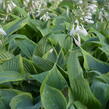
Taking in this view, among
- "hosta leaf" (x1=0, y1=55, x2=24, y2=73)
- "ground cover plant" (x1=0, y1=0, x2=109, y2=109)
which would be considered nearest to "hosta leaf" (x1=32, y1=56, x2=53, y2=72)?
"ground cover plant" (x1=0, y1=0, x2=109, y2=109)

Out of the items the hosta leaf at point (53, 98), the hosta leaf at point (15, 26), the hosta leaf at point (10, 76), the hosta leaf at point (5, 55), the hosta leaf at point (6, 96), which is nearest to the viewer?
the hosta leaf at point (53, 98)

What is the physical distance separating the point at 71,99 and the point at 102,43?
102 centimetres

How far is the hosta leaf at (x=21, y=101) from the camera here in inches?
76.8

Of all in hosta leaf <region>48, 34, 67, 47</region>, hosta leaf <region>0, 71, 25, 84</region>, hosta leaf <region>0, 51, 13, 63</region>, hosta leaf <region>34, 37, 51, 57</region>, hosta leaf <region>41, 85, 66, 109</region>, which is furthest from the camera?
hosta leaf <region>48, 34, 67, 47</region>

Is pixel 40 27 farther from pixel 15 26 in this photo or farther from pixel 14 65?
pixel 14 65

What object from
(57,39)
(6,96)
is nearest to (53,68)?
(6,96)

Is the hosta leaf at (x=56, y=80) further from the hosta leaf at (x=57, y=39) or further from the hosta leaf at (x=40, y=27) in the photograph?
the hosta leaf at (x=40, y=27)

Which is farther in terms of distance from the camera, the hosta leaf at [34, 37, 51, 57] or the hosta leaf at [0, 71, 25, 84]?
the hosta leaf at [34, 37, 51, 57]

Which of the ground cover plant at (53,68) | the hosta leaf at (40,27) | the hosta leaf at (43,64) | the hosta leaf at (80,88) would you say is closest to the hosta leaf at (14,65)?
the ground cover plant at (53,68)

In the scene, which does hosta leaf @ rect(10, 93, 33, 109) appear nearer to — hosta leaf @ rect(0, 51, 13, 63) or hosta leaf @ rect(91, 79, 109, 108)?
hosta leaf @ rect(91, 79, 109, 108)

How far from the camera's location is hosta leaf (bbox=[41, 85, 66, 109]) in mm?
1912

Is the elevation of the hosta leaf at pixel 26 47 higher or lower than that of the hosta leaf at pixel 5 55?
lower

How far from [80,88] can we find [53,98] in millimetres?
164

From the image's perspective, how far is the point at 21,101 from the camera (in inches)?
79.6
